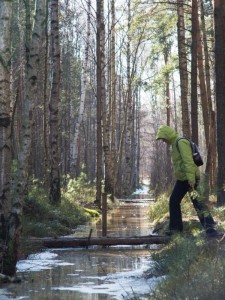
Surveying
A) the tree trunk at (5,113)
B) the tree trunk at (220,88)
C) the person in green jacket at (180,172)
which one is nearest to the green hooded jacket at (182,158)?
the person in green jacket at (180,172)

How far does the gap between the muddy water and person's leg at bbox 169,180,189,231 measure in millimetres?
738

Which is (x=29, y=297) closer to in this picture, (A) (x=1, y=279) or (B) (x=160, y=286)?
(A) (x=1, y=279)

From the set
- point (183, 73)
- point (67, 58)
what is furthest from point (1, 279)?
point (67, 58)

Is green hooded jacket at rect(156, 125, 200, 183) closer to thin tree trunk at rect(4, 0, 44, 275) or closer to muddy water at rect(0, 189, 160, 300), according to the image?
muddy water at rect(0, 189, 160, 300)

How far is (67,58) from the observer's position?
137ft

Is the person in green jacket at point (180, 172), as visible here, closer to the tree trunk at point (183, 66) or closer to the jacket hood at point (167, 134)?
the jacket hood at point (167, 134)

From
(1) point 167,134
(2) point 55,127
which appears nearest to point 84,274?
(1) point 167,134

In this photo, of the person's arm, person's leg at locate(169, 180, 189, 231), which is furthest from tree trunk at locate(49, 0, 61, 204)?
the person's arm

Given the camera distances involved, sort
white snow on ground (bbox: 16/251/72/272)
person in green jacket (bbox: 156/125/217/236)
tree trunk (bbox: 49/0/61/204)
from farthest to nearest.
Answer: tree trunk (bbox: 49/0/61/204) < person in green jacket (bbox: 156/125/217/236) < white snow on ground (bbox: 16/251/72/272)

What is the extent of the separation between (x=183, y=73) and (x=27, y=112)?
1195 cm

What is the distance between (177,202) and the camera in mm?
9086

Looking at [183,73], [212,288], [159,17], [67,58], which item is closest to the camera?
[212,288]

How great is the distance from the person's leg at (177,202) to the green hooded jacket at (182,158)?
0.16 meters

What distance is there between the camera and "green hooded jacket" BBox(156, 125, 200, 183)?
28.2ft
